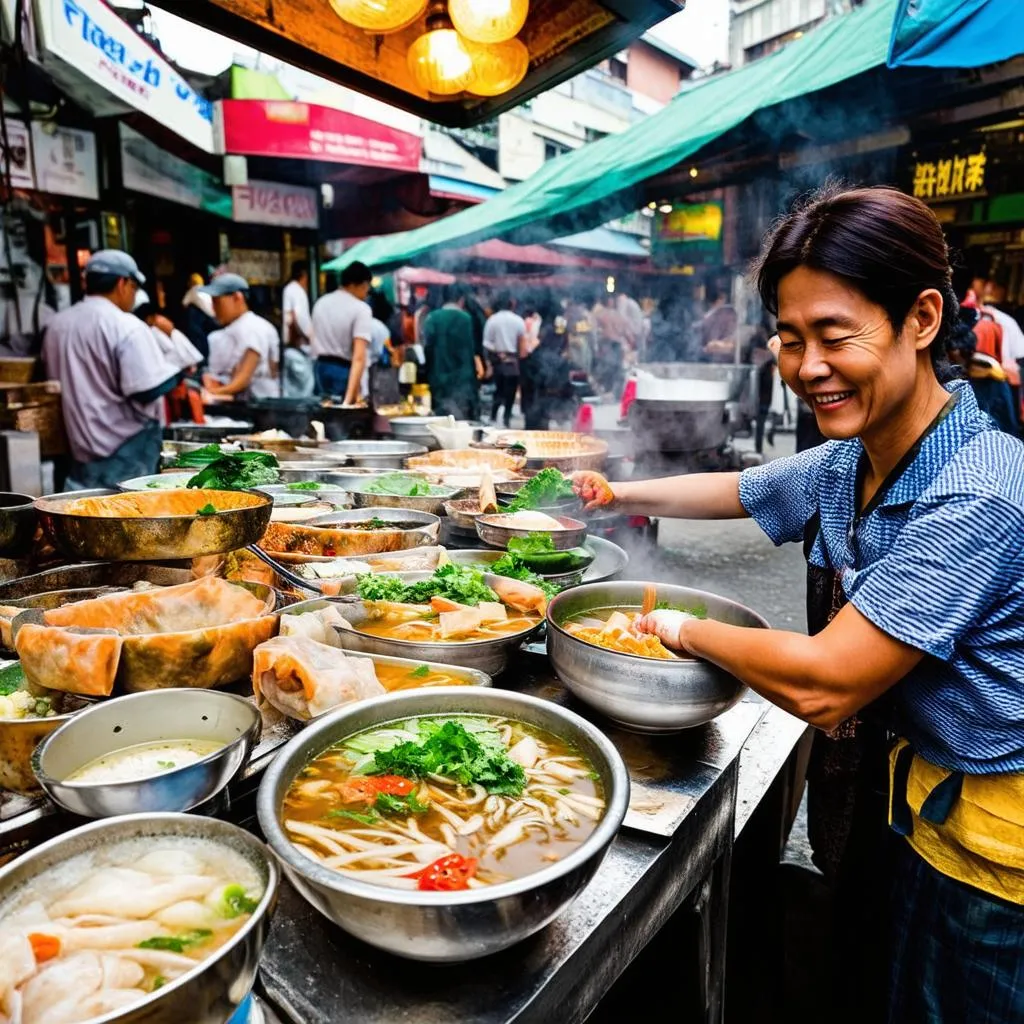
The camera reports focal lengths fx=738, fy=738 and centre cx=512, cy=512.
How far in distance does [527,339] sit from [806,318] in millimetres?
16983

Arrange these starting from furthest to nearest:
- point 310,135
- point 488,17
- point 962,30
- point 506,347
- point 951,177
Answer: point 506,347
point 310,135
point 951,177
point 962,30
point 488,17

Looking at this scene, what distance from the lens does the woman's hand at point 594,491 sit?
10.7ft

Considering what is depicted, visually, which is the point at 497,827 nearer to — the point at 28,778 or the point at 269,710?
the point at 269,710

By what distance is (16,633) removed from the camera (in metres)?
1.85

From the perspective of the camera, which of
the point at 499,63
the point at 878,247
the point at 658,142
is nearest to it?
the point at 878,247

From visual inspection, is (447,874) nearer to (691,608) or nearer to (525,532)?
(691,608)

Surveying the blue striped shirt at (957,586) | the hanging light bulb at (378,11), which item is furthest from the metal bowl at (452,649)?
the hanging light bulb at (378,11)

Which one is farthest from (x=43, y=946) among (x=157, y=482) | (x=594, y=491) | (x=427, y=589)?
(x=157, y=482)

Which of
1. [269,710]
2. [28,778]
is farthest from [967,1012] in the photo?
[28,778]

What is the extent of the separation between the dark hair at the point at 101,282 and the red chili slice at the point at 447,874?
6.09m

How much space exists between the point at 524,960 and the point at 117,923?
67 cm

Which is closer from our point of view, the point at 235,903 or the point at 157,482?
the point at 235,903

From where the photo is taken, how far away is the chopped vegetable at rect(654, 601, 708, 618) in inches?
90.5

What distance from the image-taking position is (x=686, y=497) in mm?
2934
